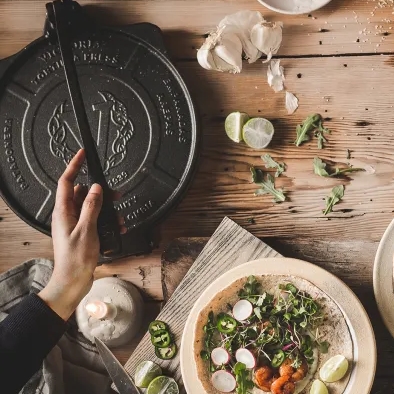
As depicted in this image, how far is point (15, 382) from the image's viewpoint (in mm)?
1489

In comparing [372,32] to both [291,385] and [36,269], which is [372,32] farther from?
[36,269]

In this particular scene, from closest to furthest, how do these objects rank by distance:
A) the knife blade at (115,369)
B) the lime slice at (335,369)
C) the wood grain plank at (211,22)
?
the lime slice at (335,369) < the knife blade at (115,369) < the wood grain plank at (211,22)

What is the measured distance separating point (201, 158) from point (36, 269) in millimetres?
544

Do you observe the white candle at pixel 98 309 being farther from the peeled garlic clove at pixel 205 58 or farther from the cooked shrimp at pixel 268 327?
the peeled garlic clove at pixel 205 58

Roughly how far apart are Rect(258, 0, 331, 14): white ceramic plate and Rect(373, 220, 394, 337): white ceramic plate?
1.98 feet

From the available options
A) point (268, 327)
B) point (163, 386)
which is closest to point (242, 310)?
point (268, 327)

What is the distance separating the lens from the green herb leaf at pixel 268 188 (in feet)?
5.77

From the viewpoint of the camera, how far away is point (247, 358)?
1535 millimetres

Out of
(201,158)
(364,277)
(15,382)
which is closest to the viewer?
(15,382)

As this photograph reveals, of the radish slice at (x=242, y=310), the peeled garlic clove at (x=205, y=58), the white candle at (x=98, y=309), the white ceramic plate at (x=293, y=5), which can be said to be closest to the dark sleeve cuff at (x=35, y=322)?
the white candle at (x=98, y=309)

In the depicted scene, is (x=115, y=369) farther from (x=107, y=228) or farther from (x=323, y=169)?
(x=323, y=169)

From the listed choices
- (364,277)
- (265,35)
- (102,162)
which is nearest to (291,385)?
(364,277)

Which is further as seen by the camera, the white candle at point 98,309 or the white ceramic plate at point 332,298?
the white candle at point 98,309

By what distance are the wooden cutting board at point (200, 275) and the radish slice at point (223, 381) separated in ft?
0.54
